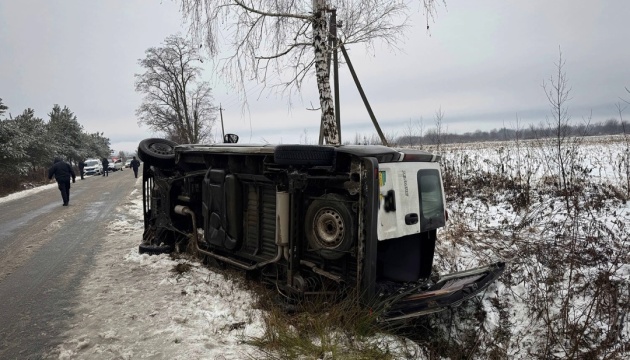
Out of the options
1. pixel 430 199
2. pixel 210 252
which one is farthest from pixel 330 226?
pixel 210 252

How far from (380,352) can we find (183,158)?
162 inches

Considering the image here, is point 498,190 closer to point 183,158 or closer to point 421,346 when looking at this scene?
point 421,346

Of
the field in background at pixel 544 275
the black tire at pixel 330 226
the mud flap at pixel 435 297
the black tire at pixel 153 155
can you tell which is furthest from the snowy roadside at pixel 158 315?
the field in background at pixel 544 275

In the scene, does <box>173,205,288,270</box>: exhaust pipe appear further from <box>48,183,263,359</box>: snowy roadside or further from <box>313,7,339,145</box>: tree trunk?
<box>313,7,339,145</box>: tree trunk

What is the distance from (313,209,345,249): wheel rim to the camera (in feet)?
12.1

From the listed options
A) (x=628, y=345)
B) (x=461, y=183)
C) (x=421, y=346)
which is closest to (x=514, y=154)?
(x=461, y=183)

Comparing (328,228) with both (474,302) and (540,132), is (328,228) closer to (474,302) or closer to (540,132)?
(474,302)

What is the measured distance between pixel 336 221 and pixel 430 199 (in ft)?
3.88

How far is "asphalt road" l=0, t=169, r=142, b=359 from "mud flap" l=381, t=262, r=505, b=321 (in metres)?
3.07

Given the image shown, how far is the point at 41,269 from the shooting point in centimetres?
558

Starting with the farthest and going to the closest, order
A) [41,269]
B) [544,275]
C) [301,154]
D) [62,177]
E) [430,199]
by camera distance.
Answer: [62,177] < [41,269] < [544,275] < [430,199] < [301,154]

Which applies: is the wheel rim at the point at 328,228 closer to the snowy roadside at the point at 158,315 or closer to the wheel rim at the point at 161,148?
the snowy roadside at the point at 158,315

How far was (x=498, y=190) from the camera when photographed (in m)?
8.89

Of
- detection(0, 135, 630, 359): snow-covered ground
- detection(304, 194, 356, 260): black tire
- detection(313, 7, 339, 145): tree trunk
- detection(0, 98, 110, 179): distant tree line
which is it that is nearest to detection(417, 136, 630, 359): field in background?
detection(0, 135, 630, 359): snow-covered ground
